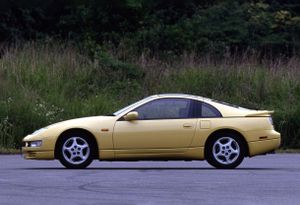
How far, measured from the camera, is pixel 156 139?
16.4m

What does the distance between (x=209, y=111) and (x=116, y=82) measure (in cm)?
1202

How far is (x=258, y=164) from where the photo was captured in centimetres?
1830

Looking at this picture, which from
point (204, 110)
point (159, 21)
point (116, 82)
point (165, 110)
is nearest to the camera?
point (165, 110)

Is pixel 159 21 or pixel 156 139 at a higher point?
pixel 159 21

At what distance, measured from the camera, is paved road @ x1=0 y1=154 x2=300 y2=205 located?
38.7ft

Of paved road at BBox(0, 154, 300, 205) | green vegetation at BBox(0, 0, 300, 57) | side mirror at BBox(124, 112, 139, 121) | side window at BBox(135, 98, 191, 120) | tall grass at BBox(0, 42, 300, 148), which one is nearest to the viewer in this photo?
paved road at BBox(0, 154, 300, 205)

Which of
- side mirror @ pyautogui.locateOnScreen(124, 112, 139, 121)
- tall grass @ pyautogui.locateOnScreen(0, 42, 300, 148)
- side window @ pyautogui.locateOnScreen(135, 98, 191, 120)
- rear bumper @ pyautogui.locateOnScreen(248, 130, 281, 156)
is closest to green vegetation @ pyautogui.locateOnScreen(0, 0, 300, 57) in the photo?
tall grass @ pyautogui.locateOnScreen(0, 42, 300, 148)

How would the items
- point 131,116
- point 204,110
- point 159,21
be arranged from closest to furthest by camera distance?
point 131,116, point 204,110, point 159,21

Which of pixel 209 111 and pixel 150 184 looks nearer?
pixel 150 184

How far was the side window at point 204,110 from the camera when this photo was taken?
1665 cm

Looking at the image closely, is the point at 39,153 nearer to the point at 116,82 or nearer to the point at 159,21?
the point at 116,82

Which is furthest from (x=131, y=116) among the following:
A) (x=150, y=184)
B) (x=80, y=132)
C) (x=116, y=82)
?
(x=116, y=82)

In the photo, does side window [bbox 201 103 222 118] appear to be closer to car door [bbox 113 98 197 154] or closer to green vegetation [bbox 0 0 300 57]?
car door [bbox 113 98 197 154]

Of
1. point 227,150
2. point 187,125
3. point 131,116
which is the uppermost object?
point 131,116
